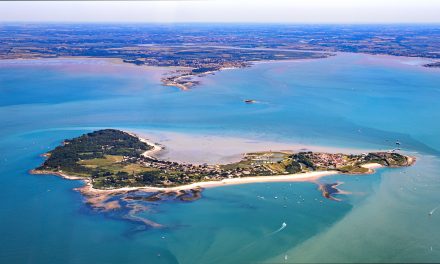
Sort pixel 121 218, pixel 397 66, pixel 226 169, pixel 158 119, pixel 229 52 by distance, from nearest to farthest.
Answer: pixel 121 218 → pixel 226 169 → pixel 158 119 → pixel 397 66 → pixel 229 52

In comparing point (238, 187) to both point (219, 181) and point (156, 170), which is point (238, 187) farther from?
point (156, 170)

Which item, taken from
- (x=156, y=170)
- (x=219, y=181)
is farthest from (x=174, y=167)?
(x=219, y=181)

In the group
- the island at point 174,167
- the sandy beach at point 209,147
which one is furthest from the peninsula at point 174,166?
the sandy beach at point 209,147

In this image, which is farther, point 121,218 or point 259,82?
point 259,82

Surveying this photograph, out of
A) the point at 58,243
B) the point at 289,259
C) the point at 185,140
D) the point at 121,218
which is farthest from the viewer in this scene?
the point at 185,140

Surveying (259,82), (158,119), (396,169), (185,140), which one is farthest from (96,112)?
(396,169)

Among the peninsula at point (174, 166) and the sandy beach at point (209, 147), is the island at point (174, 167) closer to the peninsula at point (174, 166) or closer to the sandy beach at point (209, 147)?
the peninsula at point (174, 166)

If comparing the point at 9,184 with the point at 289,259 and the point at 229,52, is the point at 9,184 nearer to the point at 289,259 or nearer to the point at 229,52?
the point at 289,259
